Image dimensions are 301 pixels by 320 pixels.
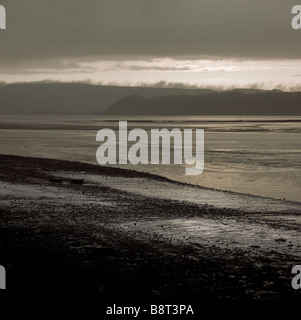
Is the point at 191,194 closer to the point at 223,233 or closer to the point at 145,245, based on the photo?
the point at 223,233

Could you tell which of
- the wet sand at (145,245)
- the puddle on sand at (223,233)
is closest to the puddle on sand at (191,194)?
the wet sand at (145,245)

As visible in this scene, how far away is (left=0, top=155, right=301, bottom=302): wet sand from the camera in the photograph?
8.94 m

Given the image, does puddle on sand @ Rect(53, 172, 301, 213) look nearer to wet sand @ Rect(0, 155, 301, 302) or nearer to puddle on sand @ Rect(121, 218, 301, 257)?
wet sand @ Rect(0, 155, 301, 302)

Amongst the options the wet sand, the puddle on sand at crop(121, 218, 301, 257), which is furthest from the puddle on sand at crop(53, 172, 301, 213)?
the puddle on sand at crop(121, 218, 301, 257)

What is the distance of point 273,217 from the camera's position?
1780 cm

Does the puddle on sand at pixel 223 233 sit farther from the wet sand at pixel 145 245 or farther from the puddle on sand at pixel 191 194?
the puddle on sand at pixel 191 194

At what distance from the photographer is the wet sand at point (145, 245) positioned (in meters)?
8.94

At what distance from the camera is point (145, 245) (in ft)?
39.9

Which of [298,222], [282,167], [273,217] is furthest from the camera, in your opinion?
[282,167]

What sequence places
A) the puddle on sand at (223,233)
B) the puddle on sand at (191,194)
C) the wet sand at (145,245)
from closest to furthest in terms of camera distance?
the wet sand at (145,245)
the puddle on sand at (223,233)
the puddle on sand at (191,194)

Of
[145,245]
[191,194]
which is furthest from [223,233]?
[191,194]

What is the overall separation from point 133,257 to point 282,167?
101 feet
